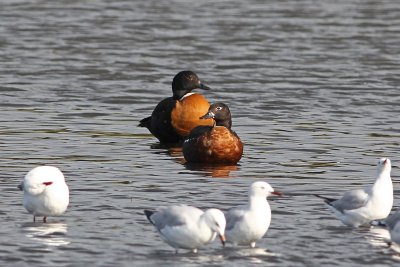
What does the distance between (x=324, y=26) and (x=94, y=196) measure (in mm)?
19418

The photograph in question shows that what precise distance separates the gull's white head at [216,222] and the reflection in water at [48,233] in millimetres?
1744

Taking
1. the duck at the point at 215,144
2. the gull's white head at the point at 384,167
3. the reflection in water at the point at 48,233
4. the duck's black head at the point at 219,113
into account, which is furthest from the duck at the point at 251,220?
the duck's black head at the point at 219,113

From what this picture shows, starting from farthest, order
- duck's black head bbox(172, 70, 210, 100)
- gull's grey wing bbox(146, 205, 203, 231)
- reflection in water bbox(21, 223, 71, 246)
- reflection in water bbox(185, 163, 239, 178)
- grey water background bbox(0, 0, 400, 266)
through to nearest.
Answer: duck's black head bbox(172, 70, 210, 100) < reflection in water bbox(185, 163, 239, 178) < grey water background bbox(0, 0, 400, 266) < reflection in water bbox(21, 223, 71, 246) < gull's grey wing bbox(146, 205, 203, 231)

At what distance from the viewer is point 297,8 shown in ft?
123

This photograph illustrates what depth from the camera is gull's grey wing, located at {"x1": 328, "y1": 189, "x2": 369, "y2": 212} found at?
45.8 ft

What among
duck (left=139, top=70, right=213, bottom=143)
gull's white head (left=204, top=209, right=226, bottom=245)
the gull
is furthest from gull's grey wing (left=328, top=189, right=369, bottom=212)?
duck (left=139, top=70, right=213, bottom=143)

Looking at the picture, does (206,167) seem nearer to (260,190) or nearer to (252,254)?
(260,190)

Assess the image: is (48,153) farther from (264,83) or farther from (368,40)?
(368,40)

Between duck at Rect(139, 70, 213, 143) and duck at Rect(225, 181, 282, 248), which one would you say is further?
duck at Rect(139, 70, 213, 143)

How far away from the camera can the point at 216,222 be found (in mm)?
12234

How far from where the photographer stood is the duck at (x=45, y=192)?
13883 mm

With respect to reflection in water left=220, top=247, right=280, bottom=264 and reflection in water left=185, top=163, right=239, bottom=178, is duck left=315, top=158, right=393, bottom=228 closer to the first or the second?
reflection in water left=220, top=247, right=280, bottom=264

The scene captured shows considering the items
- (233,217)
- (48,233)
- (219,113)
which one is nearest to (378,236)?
(233,217)

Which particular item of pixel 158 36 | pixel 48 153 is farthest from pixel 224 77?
pixel 48 153
